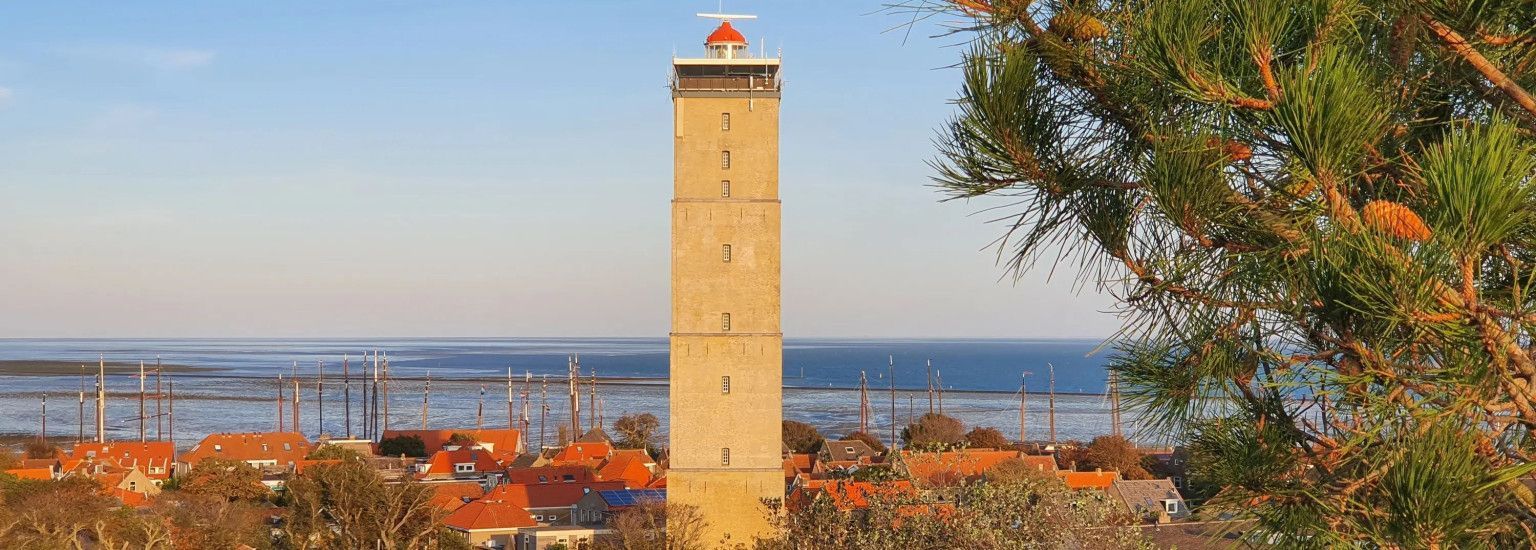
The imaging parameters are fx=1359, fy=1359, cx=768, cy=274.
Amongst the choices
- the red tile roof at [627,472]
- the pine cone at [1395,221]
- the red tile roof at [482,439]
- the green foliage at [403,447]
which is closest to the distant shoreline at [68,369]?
the red tile roof at [482,439]

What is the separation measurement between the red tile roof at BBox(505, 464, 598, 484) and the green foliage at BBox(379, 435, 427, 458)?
625 inches

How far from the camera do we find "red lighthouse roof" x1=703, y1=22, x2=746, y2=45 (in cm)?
2953

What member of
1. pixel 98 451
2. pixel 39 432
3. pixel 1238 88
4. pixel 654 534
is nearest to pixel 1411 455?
pixel 1238 88

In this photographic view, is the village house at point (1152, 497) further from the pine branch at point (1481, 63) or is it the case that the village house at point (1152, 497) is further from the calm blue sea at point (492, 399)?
the pine branch at point (1481, 63)

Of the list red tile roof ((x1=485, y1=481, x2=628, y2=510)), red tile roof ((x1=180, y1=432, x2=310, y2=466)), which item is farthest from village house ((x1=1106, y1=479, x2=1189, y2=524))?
red tile roof ((x1=180, y1=432, x2=310, y2=466))

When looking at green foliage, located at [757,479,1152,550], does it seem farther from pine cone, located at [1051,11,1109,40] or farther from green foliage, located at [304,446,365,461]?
green foliage, located at [304,446,365,461]

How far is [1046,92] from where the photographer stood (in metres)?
3.74

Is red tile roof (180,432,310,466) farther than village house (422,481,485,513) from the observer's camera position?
Yes

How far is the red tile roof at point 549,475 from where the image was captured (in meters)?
39.0

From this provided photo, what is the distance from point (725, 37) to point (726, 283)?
18.0 ft

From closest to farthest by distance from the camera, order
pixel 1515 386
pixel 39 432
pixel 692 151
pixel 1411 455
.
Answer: pixel 1411 455 → pixel 1515 386 → pixel 692 151 → pixel 39 432

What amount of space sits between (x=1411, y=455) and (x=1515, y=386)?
46cm

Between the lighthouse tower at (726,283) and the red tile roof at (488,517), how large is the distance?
21.0 ft

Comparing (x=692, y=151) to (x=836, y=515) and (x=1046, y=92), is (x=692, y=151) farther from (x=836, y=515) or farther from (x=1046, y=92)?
(x=1046, y=92)
